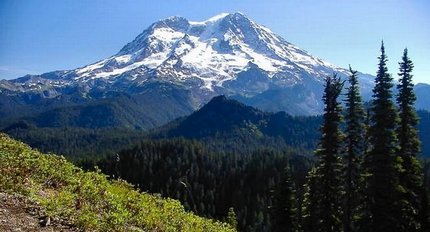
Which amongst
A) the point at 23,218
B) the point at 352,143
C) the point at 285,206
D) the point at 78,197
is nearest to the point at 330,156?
the point at 352,143

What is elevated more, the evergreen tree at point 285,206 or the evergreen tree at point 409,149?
the evergreen tree at point 409,149

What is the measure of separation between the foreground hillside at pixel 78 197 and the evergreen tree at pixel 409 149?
2671 centimetres

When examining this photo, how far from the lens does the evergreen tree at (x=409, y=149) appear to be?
40.8m

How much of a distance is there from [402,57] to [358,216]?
16.5 meters

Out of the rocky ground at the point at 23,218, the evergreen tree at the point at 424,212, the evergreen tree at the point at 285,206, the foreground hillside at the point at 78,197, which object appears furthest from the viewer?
the evergreen tree at the point at 285,206

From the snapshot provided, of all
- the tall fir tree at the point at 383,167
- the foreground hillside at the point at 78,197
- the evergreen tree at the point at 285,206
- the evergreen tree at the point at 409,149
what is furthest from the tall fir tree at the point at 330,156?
the foreground hillside at the point at 78,197

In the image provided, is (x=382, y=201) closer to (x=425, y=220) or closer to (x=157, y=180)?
(x=425, y=220)

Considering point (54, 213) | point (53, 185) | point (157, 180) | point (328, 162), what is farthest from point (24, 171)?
point (157, 180)

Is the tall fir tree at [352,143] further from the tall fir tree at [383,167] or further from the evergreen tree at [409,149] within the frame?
the evergreen tree at [409,149]

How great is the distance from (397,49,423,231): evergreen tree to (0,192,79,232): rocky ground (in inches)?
1341

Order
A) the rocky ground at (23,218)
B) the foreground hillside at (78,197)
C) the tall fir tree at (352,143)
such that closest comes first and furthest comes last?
the rocky ground at (23,218) → the foreground hillside at (78,197) → the tall fir tree at (352,143)

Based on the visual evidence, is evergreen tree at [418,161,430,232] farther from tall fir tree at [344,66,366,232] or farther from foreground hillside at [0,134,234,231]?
foreground hillside at [0,134,234,231]

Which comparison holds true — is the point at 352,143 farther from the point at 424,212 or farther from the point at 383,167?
the point at 424,212

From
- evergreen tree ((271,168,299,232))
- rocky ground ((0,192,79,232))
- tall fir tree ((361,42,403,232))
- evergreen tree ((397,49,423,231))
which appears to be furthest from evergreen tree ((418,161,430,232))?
rocky ground ((0,192,79,232))
